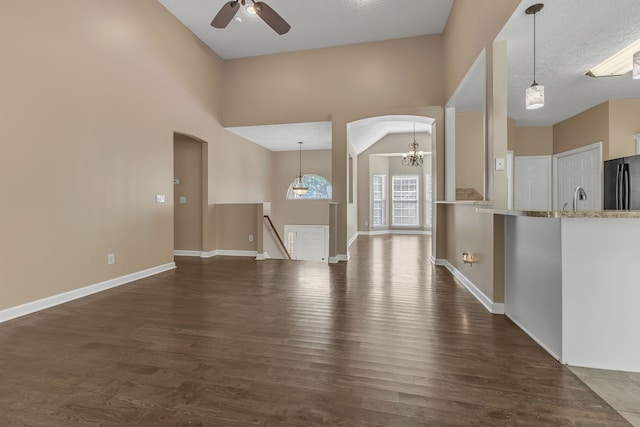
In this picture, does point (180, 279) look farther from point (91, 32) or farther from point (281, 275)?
point (91, 32)

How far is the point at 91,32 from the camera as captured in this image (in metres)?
3.59

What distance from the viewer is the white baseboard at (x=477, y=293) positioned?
2.94 metres

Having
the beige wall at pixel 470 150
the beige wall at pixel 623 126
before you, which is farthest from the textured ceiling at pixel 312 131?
the beige wall at pixel 623 126

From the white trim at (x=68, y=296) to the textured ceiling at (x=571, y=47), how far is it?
17.3 feet

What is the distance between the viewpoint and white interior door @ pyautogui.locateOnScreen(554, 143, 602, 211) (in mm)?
5492

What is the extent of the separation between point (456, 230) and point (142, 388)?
424 centimetres

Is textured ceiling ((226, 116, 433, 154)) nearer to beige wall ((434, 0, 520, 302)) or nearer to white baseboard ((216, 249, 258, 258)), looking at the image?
beige wall ((434, 0, 520, 302))

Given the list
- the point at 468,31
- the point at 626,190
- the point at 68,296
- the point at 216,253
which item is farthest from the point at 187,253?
the point at 626,190

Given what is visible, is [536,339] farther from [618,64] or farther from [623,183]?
[618,64]

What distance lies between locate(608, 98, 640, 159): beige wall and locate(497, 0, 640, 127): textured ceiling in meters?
0.18

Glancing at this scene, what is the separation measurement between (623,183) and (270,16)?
4413 millimetres

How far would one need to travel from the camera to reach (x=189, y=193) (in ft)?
20.3

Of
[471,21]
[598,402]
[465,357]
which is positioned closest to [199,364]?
[465,357]

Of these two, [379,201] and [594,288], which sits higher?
[379,201]
